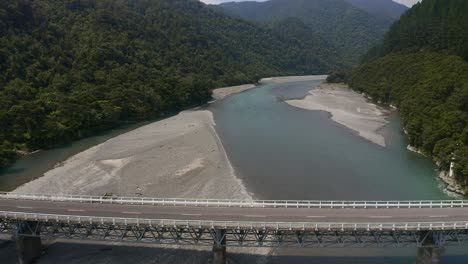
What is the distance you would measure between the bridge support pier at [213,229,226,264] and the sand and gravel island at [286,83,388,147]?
162 ft

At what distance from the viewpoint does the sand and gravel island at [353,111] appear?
82.3m

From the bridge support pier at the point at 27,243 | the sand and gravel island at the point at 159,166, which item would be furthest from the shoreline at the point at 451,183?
the bridge support pier at the point at 27,243

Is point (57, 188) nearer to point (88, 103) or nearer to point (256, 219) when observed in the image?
point (256, 219)

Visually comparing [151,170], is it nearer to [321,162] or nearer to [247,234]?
[321,162]

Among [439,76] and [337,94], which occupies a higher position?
[439,76]

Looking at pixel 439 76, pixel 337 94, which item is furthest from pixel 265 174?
pixel 337 94

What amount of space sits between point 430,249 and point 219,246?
1686cm

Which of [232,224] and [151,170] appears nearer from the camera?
[232,224]

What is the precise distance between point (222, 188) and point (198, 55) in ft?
476

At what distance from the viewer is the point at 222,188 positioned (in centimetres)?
4956

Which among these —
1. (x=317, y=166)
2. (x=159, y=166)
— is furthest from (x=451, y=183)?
(x=159, y=166)

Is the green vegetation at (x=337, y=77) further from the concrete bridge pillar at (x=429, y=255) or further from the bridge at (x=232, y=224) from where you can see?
the concrete bridge pillar at (x=429, y=255)

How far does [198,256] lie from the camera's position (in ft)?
112

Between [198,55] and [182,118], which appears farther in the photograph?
[198,55]
